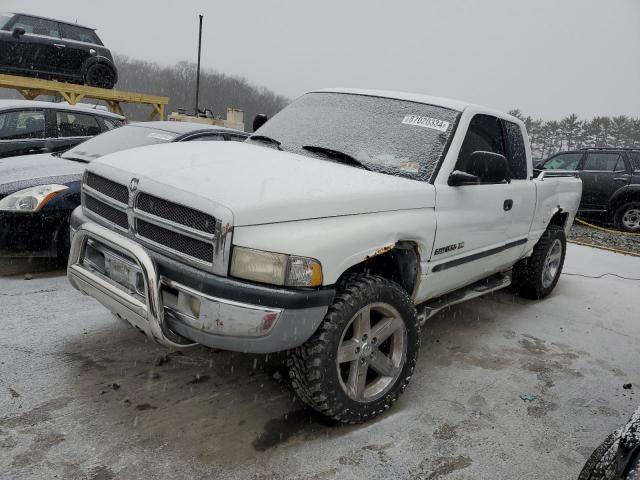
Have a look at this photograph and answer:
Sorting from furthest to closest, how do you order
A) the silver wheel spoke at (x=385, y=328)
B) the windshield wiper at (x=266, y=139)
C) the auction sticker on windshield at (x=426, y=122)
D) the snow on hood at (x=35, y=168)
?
the snow on hood at (x=35, y=168) < the windshield wiper at (x=266, y=139) < the auction sticker on windshield at (x=426, y=122) < the silver wheel spoke at (x=385, y=328)

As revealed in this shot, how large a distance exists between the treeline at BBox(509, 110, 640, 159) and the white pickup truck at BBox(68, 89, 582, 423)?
31307 mm

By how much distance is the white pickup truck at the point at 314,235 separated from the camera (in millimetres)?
2199

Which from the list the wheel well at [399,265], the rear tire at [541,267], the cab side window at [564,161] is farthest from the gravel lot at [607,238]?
the wheel well at [399,265]

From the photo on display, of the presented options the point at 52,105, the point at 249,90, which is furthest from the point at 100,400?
the point at 249,90

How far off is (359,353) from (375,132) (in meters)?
1.44

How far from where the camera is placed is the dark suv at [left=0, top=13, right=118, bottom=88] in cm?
1162

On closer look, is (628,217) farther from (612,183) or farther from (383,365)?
(383,365)

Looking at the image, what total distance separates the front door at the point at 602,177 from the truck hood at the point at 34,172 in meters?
10.6

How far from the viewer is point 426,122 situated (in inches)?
131

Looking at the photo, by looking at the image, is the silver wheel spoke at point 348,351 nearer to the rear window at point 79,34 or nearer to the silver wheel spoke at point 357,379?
the silver wheel spoke at point 357,379

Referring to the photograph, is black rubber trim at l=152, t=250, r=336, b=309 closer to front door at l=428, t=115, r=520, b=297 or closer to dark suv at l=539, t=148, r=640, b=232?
front door at l=428, t=115, r=520, b=297

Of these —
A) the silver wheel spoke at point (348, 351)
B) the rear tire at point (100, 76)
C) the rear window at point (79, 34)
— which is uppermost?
the rear window at point (79, 34)

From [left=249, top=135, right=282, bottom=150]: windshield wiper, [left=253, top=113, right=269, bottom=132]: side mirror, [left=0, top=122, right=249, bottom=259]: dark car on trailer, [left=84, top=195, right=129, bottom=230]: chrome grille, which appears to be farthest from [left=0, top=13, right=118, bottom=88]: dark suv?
[left=84, top=195, right=129, bottom=230]: chrome grille

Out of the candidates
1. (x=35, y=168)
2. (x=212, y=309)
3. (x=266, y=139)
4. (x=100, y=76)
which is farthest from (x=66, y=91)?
(x=212, y=309)
